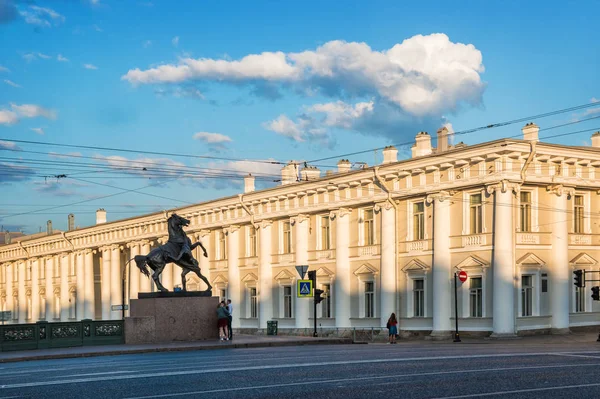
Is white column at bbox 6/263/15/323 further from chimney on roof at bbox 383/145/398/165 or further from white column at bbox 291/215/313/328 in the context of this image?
chimney on roof at bbox 383/145/398/165

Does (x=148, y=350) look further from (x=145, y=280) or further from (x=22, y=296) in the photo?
(x=22, y=296)

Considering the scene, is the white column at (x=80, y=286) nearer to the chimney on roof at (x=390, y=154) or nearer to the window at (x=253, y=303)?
the window at (x=253, y=303)

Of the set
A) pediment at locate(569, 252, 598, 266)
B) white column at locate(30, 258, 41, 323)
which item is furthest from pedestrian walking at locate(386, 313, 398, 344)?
white column at locate(30, 258, 41, 323)

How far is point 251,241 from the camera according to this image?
60625mm

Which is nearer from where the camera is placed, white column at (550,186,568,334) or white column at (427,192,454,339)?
white column at (550,186,568,334)

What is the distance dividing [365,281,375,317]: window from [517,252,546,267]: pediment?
10.1 metres

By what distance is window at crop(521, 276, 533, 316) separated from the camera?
42.4 m

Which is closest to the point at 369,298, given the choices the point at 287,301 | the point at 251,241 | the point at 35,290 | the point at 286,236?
the point at 287,301

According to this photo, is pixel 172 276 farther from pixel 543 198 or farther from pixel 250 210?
pixel 543 198

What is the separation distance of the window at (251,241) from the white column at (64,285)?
30.2 meters

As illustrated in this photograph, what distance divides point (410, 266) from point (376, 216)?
12.8 feet

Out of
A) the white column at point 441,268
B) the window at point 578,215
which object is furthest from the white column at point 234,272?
the window at point 578,215

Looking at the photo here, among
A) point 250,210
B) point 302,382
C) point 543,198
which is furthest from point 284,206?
point 302,382

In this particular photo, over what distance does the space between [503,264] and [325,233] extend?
49.5 ft
